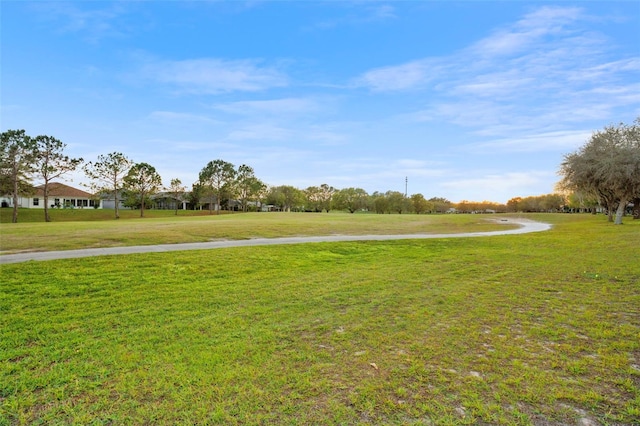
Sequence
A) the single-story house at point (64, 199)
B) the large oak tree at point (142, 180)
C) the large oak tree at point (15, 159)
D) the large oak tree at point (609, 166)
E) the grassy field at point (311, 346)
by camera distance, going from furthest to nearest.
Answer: the single-story house at point (64, 199) < the large oak tree at point (142, 180) < the large oak tree at point (15, 159) < the large oak tree at point (609, 166) < the grassy field at point (311, 346)

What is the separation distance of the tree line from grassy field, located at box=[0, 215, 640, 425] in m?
25.5

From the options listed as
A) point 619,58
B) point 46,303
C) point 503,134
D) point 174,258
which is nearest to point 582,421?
point 46,303

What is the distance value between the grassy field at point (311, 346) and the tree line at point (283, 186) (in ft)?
83.6

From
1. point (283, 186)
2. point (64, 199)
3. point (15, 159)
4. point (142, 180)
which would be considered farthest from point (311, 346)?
point (283, 186)

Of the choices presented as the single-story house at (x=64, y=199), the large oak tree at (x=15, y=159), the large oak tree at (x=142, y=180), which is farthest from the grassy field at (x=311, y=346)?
the single-story house at (x=64, y=199)

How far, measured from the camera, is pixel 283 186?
92.4 meters

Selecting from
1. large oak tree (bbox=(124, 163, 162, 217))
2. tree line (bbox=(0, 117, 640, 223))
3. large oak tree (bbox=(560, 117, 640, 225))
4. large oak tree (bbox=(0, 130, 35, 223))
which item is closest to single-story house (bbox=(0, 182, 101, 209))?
tree line (bbox=(0, 117, 640, 223))

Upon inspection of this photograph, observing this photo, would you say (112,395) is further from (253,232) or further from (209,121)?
(209,121)

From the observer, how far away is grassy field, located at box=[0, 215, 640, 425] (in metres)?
2.75

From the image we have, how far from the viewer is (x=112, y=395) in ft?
9.71

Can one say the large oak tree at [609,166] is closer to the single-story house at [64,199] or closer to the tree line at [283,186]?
the tree line at [283,186]

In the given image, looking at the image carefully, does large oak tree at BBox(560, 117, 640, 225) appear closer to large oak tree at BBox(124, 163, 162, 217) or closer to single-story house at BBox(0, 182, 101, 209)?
large oak tree at BBox(124, 163, 162, 217)

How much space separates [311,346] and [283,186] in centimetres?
8946

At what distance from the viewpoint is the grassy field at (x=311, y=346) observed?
9.04ft
